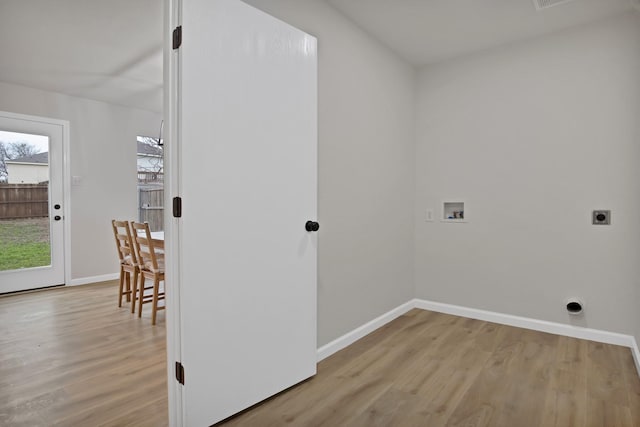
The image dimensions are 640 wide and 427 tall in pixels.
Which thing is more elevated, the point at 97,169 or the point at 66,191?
the point at 97,169

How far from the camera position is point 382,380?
7.19 ft

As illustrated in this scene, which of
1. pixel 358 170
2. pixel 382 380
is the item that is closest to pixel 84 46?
pixel 358 170

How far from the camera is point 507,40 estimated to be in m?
3.07

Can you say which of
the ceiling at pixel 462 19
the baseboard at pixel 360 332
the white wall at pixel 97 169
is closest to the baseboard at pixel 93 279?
the white wall at pixel 97 169

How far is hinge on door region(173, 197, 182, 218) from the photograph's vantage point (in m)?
1.59

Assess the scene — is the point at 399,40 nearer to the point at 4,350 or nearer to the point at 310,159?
the point at 310,159

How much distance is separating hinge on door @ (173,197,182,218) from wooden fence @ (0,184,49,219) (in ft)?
13.1

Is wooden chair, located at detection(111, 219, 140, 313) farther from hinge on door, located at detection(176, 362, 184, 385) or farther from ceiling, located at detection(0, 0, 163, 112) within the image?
hinge on door, located at detection(176, 362, 184, 385)

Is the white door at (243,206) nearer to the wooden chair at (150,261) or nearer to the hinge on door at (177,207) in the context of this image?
the hinge on door at (177,207)

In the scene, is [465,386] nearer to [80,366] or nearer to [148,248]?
[80,366]

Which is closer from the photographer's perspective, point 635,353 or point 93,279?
point 635,353

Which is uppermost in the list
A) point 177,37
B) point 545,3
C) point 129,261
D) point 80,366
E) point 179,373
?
point 545,3

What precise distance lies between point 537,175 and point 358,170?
5.00ft

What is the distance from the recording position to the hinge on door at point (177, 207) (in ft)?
5.23
